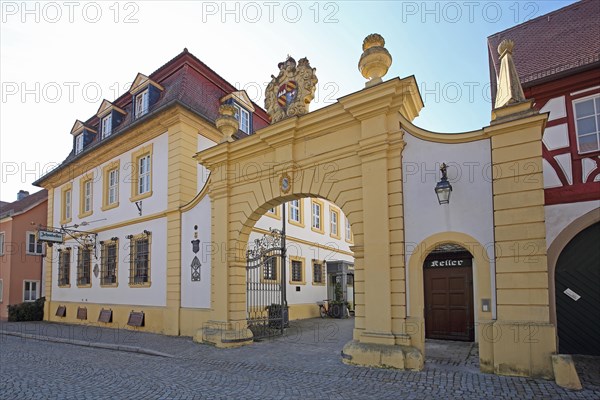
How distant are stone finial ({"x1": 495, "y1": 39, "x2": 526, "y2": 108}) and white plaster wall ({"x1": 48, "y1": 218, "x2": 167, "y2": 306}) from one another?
10177 millimetres

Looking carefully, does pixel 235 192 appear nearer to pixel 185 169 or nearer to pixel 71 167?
pixel 185 169

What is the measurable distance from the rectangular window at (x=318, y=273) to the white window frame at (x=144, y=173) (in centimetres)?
879

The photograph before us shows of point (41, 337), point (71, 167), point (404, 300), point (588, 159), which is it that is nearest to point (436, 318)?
point (404, 300)

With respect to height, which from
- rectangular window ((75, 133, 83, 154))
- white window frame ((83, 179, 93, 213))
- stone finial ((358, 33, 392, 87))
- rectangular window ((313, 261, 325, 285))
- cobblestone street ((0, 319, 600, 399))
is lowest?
cobblestone street ((0, 319, 600, 399))

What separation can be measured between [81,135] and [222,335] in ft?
46.9

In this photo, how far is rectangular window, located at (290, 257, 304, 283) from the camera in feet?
60.3

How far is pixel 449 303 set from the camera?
11234 mm

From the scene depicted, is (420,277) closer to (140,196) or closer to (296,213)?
(140,196)

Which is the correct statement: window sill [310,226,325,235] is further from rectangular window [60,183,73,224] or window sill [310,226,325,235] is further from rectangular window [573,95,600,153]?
rectangular window [573,95,600,153]

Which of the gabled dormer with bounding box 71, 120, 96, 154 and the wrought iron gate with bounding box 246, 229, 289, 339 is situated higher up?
the gabled dormer with bounding box 71, 120, 96, 154

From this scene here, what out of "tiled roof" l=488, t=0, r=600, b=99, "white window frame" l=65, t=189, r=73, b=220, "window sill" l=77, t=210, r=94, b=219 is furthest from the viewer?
"white window frame" l=65, t=189, r=73, b=220

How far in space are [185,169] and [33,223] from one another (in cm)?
1484

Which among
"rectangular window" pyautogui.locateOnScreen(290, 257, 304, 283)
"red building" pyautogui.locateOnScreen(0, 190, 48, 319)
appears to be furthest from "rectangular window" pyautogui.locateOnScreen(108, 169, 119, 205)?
"red building" pyautogui.locateOnScreen(0, 190, 48, 319)

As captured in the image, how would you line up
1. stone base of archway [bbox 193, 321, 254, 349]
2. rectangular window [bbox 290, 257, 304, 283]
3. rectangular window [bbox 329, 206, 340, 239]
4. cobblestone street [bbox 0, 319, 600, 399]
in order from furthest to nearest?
rectangular window [bbox 329, 206, 340, 239] < rectangular window [bbox 290, 257, 304, 283] < stone base of archway [bbox 193, 321, 254, 349] < cobblestone street [bbox 0, 319, 600, 399]
